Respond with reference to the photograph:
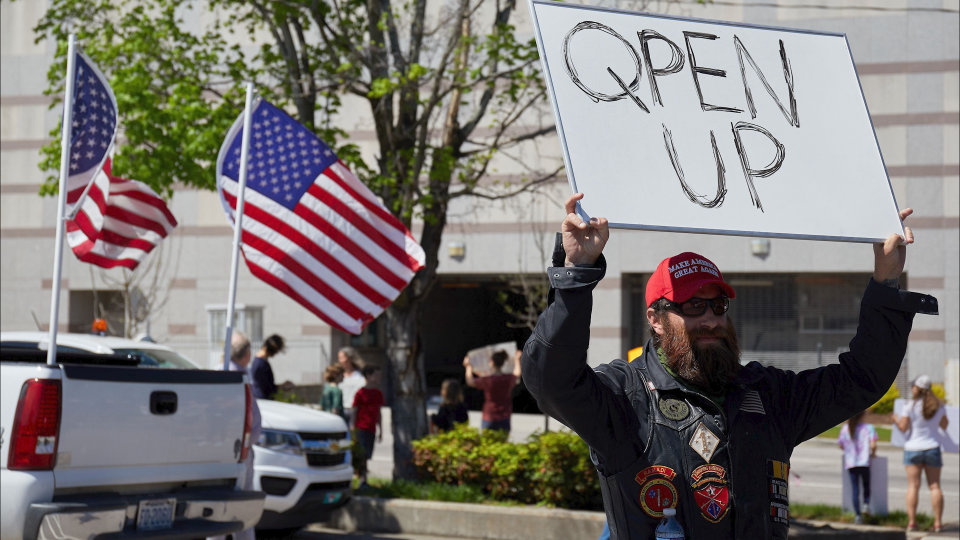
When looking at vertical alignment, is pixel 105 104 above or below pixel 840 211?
above

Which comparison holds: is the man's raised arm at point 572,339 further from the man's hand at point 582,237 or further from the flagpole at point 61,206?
the flagpole at point 61,206

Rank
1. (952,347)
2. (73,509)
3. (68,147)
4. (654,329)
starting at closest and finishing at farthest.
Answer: (654,329) → (73,509) → (68,147) → (952,347)

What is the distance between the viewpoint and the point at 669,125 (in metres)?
3.58

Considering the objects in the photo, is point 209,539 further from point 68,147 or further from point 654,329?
point 654,329

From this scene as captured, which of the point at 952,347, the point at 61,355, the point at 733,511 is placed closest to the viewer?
the point at 733,511

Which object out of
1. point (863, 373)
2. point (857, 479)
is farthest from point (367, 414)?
point (863, 373)

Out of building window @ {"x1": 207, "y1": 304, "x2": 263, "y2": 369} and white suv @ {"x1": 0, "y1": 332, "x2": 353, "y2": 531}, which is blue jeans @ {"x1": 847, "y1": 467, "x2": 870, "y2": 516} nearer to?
white suv @ {"x1": 0, "y1": 332, "x2": 353, "y2": 531}

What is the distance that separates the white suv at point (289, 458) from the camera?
1026 cm

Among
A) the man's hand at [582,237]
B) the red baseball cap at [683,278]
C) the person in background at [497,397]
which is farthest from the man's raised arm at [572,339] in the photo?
the person in background at [497,397]

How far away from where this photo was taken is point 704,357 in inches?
134

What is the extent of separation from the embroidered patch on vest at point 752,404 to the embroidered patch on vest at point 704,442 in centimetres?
15

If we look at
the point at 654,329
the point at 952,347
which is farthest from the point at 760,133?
the point at 952,347

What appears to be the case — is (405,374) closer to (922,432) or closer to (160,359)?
(160,359)

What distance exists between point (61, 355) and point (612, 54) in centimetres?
610
